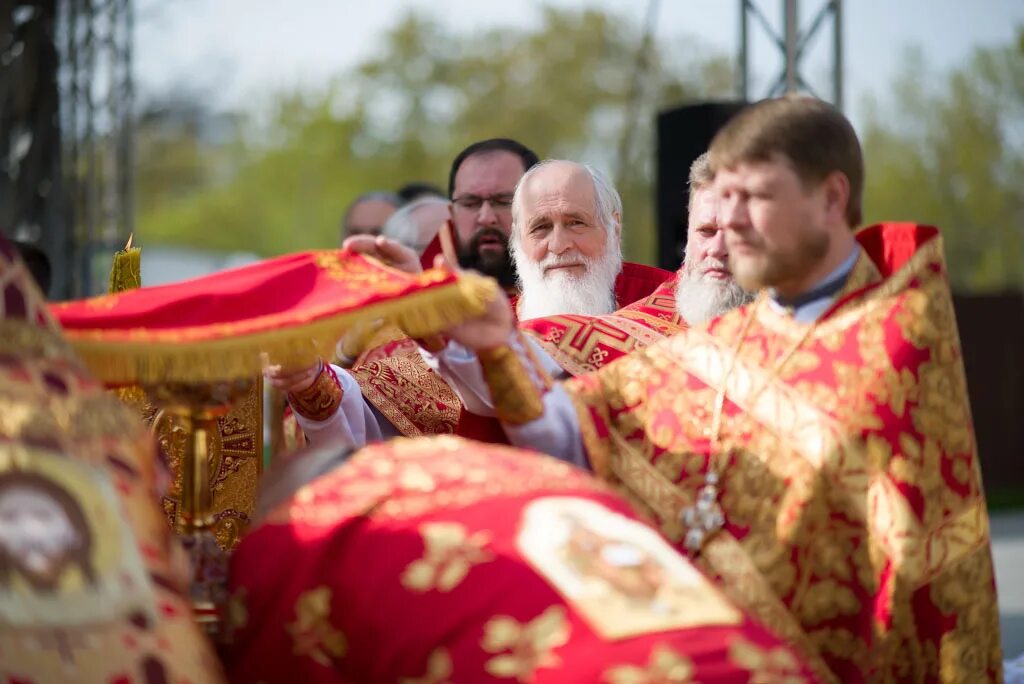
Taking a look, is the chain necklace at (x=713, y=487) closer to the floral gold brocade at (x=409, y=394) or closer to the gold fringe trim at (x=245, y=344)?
the gold fringe trim at (x=245, y=344)

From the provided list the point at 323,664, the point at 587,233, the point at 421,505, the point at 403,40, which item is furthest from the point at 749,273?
the point at 403,40

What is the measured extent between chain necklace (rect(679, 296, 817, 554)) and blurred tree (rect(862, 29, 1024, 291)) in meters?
30.4

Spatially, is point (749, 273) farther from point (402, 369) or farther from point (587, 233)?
point (402, 369)

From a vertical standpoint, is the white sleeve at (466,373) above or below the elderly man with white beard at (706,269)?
below

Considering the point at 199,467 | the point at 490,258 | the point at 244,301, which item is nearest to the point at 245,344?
the point at 244,301

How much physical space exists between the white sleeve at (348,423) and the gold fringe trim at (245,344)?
150 centimetres

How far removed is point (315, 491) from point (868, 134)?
36243 mm

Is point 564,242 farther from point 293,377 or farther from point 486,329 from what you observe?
point 486,329

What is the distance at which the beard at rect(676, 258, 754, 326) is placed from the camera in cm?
448

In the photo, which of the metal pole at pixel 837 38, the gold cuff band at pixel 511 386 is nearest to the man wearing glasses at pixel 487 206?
the metal pole at pixel 837 38

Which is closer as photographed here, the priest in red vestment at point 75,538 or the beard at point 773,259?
the priest in red vestment at point 75,538

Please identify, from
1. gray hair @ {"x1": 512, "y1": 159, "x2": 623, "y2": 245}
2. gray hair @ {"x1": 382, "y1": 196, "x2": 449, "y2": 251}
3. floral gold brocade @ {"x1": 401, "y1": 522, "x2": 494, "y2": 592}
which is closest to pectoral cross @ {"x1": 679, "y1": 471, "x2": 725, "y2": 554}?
floral gold brocade @ {"x1": 401, "y1": 522, "x2": 494, "y2": 592}

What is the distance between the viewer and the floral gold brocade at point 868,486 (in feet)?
10.0

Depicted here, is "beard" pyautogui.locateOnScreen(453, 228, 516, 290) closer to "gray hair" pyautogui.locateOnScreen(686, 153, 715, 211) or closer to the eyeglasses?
the eyeglasses
